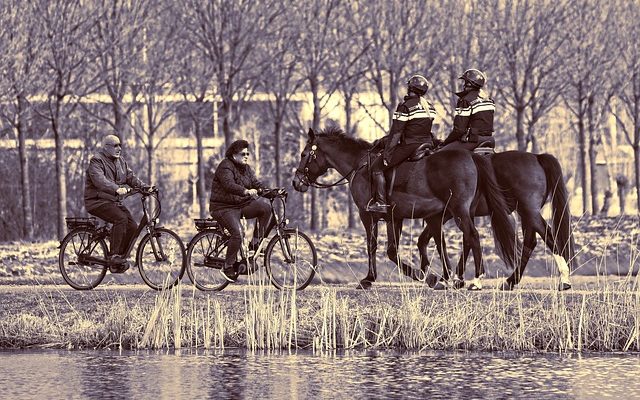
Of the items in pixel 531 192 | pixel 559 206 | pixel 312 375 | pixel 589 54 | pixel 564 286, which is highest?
pixel 589 54

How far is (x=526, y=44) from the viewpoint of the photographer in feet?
130

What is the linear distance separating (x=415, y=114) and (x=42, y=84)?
56.3 feet

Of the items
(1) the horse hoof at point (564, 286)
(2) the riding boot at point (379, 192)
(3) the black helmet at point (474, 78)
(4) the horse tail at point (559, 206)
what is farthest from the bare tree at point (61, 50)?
(1) the horse hoof at point (564, 286)

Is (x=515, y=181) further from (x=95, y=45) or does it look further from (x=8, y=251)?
(x=95, y=45)

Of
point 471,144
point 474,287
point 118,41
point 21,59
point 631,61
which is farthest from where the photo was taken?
point 631,61

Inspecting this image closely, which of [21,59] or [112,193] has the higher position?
[21,59]

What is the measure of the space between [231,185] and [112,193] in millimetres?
1447

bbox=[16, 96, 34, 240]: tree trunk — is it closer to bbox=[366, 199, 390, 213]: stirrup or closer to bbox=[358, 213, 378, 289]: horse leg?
bbox=[358, 213, 378, 289]: horse leg

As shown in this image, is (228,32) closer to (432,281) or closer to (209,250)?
(209,250)

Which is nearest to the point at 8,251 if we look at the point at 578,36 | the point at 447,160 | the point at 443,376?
the point at 447,160

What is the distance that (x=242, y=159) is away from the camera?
16.7m

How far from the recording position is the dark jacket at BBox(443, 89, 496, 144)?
17797mm

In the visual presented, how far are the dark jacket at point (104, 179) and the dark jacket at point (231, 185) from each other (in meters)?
0.90

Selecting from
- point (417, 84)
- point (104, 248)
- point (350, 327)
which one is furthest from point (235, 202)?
point (350, 327)
